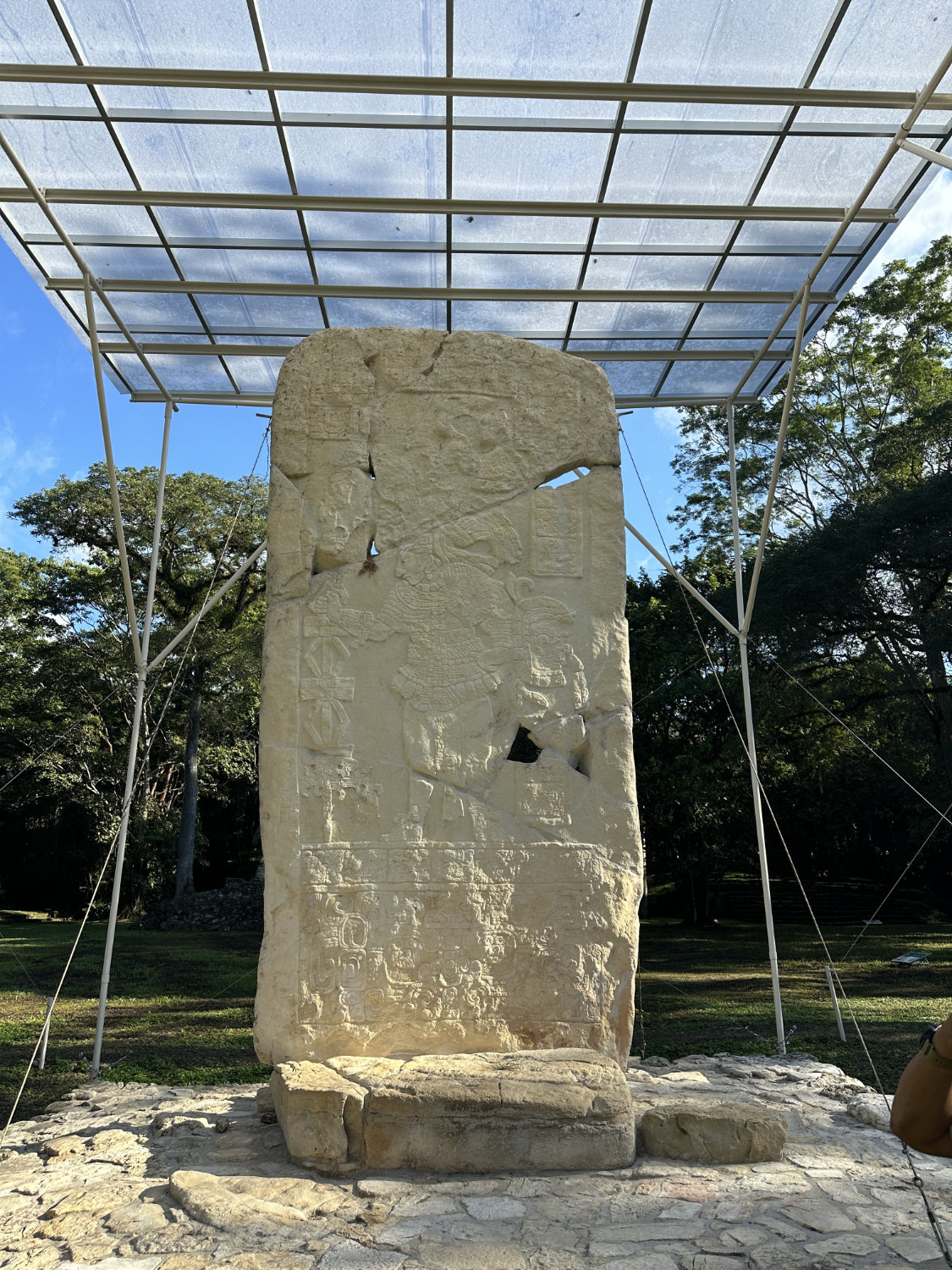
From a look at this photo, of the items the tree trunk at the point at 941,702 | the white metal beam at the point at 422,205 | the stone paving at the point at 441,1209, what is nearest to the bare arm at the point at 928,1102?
the stone paving at the point at 441,1209

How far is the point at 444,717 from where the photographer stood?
558 centimetres

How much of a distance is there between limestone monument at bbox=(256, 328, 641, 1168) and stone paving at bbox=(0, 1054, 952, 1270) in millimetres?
583

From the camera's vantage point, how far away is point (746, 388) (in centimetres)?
888

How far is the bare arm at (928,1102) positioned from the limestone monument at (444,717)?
9.29ft

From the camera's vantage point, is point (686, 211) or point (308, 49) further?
point (686, 211)

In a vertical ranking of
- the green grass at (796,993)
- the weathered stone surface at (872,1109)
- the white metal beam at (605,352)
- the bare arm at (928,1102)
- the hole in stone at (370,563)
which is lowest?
the weathered stone surface at (872,1109)

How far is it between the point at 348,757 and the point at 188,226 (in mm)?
4087

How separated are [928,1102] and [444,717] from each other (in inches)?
145

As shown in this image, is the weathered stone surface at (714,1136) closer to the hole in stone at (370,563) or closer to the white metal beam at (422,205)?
the hole in stone at (370,563)

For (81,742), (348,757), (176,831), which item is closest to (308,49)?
(348,757)

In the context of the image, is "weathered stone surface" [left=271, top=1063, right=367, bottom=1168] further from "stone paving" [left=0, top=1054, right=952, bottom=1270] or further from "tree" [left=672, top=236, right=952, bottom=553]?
"tree" [left=672, top=236, right=952, bottom=553]

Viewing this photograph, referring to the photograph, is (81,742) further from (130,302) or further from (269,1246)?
(269,1246)

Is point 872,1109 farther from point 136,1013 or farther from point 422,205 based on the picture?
point 136,1013

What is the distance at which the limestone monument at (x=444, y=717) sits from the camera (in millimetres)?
5293
